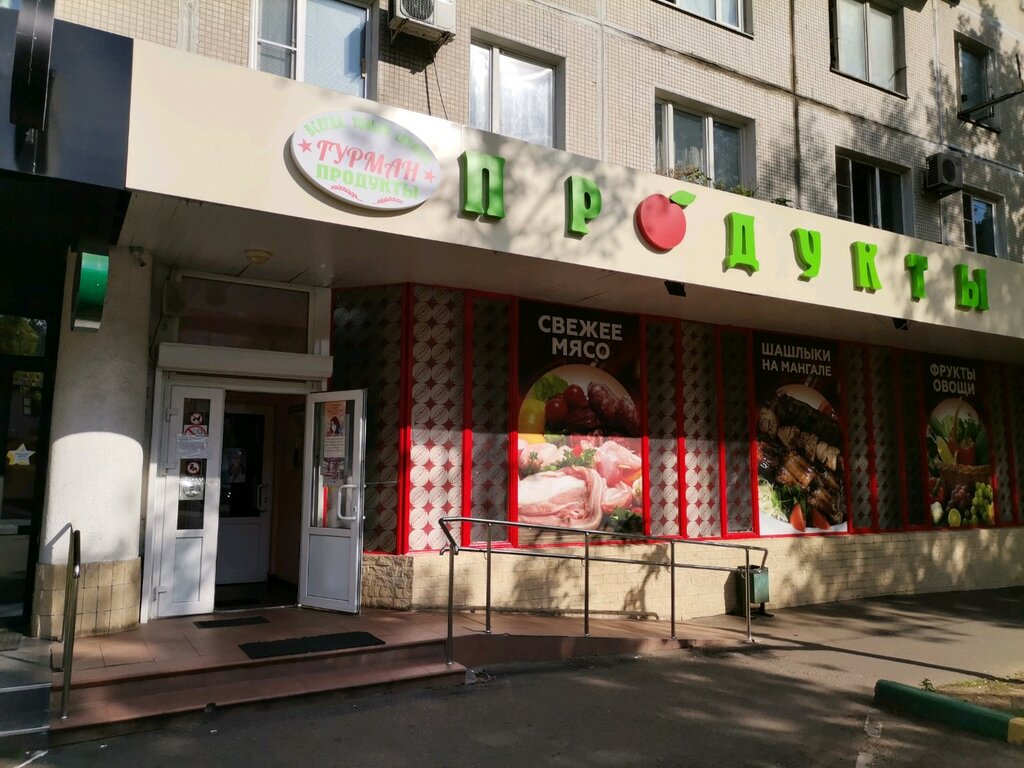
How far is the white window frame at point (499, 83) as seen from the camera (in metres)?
8.91

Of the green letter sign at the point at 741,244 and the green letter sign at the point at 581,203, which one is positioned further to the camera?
the green letter sign at the point at 741,244

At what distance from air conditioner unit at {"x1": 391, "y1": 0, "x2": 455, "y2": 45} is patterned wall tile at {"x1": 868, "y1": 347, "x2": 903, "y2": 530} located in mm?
7912

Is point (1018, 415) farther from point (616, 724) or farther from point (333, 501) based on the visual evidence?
point (333, 501)

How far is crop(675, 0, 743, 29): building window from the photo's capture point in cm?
1058

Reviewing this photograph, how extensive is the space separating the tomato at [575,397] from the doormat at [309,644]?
357cm

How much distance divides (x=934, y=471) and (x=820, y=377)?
2.89 meters

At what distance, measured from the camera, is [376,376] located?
27.0ft

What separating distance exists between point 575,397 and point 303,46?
15.3 ft

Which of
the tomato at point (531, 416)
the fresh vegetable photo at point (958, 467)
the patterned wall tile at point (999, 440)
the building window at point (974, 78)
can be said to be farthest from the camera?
the building window at point (974, 78)

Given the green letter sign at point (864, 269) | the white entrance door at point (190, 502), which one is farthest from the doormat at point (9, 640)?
the green letter sign at point (864, 269)

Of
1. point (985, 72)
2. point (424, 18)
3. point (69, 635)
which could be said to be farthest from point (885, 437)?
point (69, 635)

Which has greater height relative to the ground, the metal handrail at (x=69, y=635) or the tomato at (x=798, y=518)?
the tomato at (x=798, y=518)

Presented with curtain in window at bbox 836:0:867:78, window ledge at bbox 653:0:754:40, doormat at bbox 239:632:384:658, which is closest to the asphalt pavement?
doormat at bbox 239:632:384:658

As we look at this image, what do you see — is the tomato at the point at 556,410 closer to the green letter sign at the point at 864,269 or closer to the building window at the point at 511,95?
the building window at the point at 511,95
